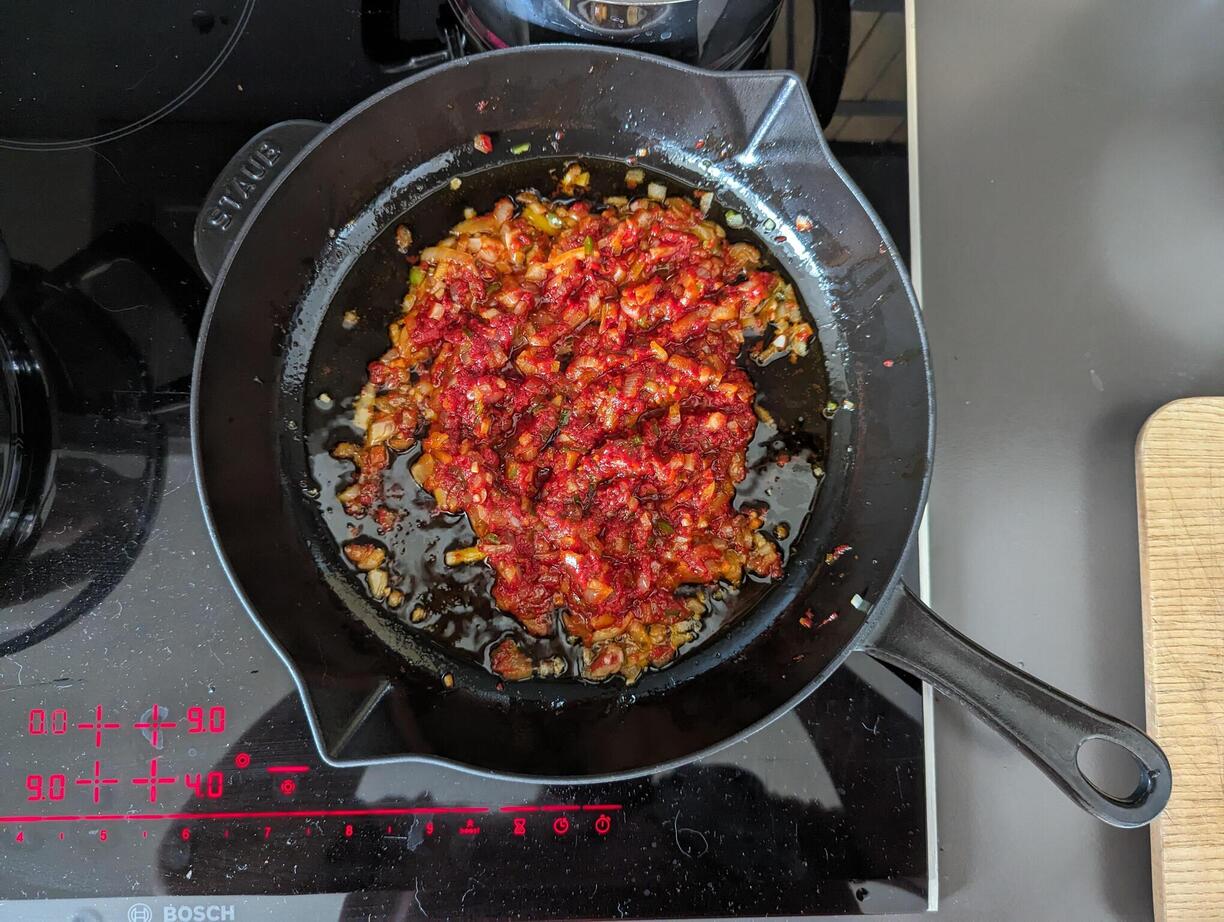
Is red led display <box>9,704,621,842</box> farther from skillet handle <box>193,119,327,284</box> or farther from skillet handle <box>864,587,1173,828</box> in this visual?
skillet handle <box>864,587,1173,828</box>

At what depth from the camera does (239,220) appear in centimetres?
151

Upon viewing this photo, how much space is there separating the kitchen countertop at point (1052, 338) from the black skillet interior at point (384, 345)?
172 mm

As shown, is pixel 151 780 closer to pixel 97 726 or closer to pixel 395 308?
pixel 97 726

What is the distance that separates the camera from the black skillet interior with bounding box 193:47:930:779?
1.55m

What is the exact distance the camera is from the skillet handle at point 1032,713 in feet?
4.11

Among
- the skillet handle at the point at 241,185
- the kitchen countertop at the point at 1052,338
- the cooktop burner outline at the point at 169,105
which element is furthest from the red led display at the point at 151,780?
the kitchen countertop at the point at 1052,338

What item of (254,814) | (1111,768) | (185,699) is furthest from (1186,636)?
(185,699)

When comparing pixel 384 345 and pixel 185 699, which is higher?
pixel 384 345

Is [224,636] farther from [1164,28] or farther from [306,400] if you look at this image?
[1164,28]

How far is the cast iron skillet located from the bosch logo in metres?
0.45

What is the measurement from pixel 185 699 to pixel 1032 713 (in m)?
1.53

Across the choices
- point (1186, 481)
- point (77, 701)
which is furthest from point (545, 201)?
point (1186, 481)

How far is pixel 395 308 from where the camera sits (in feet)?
5.42

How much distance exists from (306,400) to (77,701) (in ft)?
2.36
